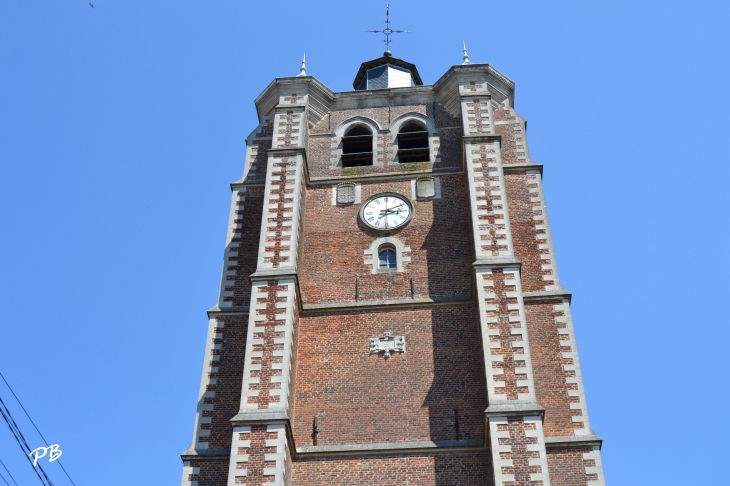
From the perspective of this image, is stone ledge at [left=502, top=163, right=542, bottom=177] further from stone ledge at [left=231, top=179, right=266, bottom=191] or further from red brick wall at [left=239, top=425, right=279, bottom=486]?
red brick wall at [left=239, top=425, right=279, bottom=486]

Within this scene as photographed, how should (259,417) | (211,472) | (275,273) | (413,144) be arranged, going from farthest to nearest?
(413,144)
(275,273)
(211,472)
(259,417)

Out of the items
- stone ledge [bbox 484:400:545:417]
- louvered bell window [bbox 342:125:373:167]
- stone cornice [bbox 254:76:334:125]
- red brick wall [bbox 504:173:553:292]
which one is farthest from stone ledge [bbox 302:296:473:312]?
stone cornice [bbox 254:76:334:125]

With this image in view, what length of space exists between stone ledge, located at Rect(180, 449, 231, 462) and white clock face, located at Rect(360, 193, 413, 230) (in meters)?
7.00

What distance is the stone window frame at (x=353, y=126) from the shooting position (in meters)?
26.1

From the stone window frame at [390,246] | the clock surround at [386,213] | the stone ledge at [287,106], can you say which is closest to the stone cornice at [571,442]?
the stone window frame at [390,246]

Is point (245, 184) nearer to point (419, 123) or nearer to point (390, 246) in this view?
point (390, 246)

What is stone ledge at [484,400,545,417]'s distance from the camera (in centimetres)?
1775

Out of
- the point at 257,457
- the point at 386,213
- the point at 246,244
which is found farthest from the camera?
the point at 386,213

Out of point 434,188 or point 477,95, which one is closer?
point 434,188

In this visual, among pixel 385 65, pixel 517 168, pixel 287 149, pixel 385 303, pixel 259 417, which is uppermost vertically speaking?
pixel 385 65

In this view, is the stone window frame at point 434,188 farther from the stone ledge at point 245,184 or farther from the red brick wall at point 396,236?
the stone ledge at point 245,184

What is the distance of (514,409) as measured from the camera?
1781 centimetres

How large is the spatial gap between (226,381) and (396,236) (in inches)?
217

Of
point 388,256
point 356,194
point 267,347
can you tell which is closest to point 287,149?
point 356,194
